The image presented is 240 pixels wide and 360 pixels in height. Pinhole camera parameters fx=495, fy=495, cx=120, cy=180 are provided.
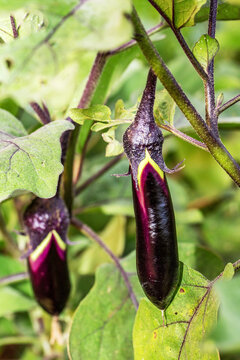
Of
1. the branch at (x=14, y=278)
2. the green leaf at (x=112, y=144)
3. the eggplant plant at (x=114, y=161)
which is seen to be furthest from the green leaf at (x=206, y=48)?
the branch at (x=14, y=278)

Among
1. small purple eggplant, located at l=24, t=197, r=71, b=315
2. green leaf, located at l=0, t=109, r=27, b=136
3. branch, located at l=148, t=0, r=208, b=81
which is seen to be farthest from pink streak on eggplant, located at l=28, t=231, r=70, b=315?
branch, located at l=148, t=0, r=208, b=81

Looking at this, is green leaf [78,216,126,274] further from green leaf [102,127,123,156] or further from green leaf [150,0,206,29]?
green leaf [150,0,206,29]

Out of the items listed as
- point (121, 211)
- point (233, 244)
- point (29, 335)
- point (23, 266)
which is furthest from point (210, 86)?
point (233, 244)

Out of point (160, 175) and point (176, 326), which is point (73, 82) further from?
point (176, 326)

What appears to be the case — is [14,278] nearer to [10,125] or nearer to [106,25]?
[10,125]

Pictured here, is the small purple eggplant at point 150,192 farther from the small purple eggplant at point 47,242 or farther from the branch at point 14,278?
the branch at point 14,278
